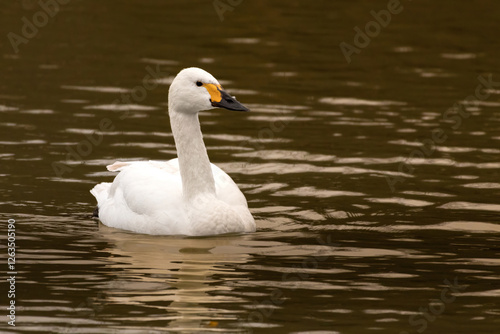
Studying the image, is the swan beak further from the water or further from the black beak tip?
the water

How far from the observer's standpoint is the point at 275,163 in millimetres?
16906

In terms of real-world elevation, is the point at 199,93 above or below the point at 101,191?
above

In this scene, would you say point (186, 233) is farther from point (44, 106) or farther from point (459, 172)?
point (44, 106)

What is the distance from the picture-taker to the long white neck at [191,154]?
45.7ft

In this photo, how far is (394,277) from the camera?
12.1 metres

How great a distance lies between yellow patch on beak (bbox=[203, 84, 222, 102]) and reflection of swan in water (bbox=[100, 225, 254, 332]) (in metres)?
1.50

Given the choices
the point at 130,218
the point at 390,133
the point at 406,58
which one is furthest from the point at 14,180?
the point at 406,58

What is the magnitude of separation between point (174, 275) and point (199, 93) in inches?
93.9

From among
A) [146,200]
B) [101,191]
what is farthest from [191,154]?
[101,191]

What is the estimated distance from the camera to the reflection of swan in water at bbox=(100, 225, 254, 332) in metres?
10.9

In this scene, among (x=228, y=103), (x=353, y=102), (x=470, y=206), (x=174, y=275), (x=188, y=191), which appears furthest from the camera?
(x=353, y=102)

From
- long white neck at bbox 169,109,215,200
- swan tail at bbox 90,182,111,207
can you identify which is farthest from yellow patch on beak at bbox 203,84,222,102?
swan tail at bbox 90,182,111,207

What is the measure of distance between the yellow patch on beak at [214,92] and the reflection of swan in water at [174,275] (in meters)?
1.50

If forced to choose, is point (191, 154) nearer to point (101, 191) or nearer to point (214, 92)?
point (214, 92)
